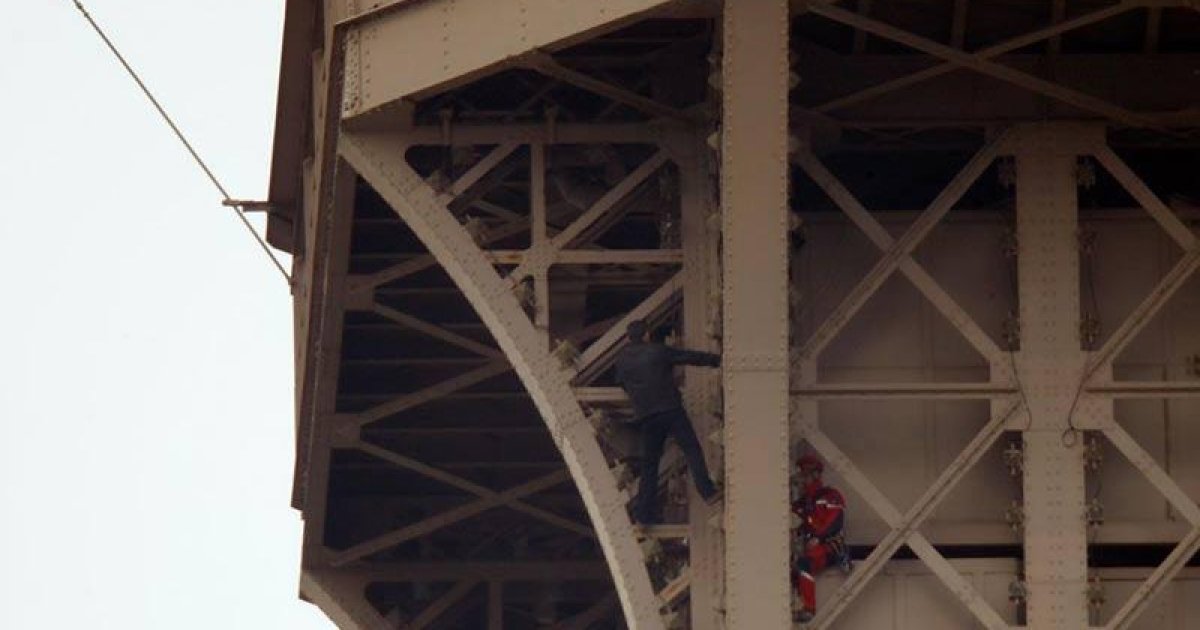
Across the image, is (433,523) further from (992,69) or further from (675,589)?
(992,69)

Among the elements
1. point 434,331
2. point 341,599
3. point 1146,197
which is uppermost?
point 434,331

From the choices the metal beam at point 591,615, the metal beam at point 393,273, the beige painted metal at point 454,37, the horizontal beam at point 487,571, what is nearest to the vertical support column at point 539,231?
the beige painted metal at point 454,37

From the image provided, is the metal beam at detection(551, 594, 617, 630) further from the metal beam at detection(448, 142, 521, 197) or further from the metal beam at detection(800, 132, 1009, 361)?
the metal beam at detection(800, 132, 1009, 361)

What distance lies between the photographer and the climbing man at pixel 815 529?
41531mm

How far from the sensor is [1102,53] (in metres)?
42.3

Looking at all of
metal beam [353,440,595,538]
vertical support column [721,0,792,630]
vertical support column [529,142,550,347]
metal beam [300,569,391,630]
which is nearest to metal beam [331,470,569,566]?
metal beam [353,440,595,538]

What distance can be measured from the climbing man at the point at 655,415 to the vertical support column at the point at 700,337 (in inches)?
10.2

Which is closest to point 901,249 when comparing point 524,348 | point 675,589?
point 524,348

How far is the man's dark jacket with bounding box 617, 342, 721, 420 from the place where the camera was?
41500 mm

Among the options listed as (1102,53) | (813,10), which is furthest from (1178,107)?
(813,10)

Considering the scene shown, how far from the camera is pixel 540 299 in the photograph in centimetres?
4225

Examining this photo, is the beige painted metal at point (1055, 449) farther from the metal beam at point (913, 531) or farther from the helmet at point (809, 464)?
the helmet at point (809, 464)

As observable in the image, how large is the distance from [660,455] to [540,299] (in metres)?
1.54

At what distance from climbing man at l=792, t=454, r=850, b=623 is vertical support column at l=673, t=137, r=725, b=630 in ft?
2.10
